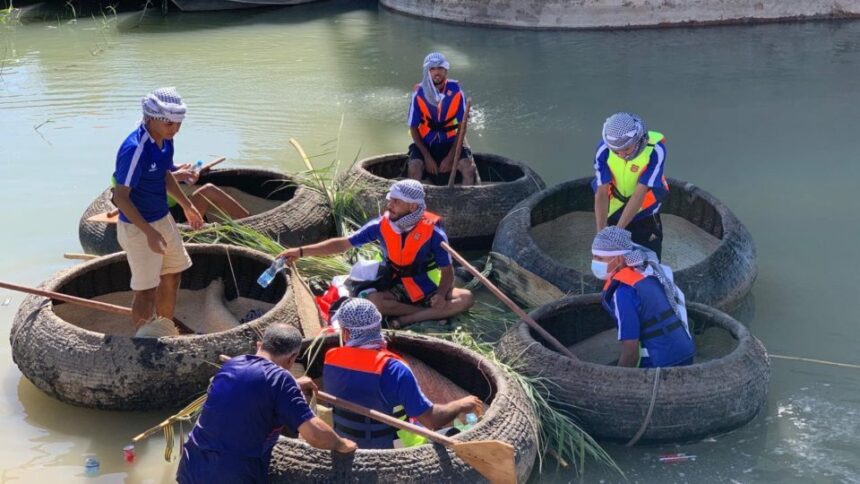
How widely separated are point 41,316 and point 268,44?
940 cm

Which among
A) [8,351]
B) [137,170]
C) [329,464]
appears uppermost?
[137,170]

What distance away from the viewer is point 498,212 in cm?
745

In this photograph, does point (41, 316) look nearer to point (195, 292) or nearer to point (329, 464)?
point (195, 292)

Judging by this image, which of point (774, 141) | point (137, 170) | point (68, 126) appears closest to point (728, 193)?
point (774, 141)

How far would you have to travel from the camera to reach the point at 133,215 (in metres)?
5.31

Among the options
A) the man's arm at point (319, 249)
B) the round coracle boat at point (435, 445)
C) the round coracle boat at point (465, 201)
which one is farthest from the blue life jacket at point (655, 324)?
the round coracle boat at point (465, 201)

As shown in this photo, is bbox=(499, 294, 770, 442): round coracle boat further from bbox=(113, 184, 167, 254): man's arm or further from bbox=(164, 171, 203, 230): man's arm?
bbox=(164, 171, 203, 230): man's arm

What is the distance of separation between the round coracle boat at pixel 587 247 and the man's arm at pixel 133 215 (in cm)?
229

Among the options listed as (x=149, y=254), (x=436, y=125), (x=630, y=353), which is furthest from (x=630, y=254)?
(x=436, y=125)

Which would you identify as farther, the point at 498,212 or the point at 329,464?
the point at 498,212

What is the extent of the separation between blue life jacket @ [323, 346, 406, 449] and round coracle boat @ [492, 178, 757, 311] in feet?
7.03

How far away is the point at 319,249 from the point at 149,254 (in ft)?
2.92

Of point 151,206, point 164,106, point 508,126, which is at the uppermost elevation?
point 164,106

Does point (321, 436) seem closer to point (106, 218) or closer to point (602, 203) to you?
point (602, 203)
